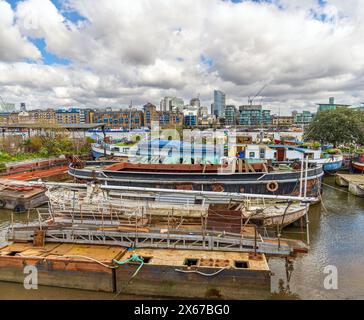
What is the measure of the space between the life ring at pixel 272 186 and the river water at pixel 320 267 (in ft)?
9.09

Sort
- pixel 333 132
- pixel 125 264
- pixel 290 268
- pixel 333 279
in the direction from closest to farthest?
1. pixel 125 264
2. pixel 290 268
3. pixel 333 279
4. pixel 333 132

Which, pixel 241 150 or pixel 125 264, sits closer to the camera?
pixel 125 264

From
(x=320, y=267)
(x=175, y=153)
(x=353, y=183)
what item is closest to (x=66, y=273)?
(x=320, y=267)

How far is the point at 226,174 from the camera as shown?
1744 centimetres

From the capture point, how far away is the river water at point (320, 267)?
9.50 m

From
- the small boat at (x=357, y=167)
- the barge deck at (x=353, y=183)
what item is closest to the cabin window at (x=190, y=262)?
the barge deck at (x=353, y=183)

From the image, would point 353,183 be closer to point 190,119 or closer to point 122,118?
point 122,118

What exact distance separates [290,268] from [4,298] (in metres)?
10.1

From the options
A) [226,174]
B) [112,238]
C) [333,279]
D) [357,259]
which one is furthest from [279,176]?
[112,238]

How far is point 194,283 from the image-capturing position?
8.59m

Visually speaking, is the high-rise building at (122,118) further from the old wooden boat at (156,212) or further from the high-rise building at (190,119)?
the old wooden boat at (156,212)
